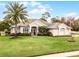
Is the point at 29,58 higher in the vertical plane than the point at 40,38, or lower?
lower

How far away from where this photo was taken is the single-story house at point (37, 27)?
13.8 ft

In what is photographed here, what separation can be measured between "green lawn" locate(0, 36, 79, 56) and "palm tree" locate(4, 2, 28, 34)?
0.27 meters

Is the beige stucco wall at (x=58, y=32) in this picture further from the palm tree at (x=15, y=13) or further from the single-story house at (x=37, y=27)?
the palm tree at (x=15, y=13)

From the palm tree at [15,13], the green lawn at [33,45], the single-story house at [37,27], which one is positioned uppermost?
the palm tree at [15,13]

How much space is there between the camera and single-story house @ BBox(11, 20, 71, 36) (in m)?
4.20

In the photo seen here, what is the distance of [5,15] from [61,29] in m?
0.85

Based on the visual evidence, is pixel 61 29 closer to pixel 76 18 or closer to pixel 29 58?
pixel 76 18

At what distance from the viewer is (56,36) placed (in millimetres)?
4246

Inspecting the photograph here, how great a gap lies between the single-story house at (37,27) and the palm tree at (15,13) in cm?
9

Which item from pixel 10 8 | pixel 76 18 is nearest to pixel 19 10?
pixel 10 8

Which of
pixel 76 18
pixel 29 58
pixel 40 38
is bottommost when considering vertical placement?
pixel 29 58

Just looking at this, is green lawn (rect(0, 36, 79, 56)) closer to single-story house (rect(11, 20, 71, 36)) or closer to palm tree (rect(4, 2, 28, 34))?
single-story house (rect(11, 20, 71, 36))

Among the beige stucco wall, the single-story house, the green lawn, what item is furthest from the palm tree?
the beige stucco wall

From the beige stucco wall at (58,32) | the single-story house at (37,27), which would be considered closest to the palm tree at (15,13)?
the single-story house at (37,27)
